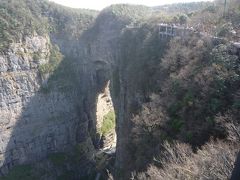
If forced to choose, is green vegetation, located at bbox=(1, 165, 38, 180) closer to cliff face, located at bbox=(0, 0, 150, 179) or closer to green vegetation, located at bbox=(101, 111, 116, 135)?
cliff face, located at bbox=(0, 0, 150, 179)

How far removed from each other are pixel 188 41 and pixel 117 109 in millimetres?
18909

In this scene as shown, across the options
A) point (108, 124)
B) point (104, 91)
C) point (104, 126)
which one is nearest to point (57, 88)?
point (104, 91)

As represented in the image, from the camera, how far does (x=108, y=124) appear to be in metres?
64.9

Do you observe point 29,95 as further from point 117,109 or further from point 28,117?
point 117,109

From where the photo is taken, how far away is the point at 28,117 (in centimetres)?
5312

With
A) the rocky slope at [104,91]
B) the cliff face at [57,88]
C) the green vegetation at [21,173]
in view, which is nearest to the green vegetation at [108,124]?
the rocky slope at [104,91]

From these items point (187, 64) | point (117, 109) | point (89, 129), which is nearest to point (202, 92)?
point (187, 64)

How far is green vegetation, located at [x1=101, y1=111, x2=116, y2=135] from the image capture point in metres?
63.8

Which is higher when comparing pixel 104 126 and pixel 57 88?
pixel 57 88

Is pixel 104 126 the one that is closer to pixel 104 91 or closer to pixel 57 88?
pixel 104 91

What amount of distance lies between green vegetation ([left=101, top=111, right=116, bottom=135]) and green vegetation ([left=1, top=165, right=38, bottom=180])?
1576 centimetres

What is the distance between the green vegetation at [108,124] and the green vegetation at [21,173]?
15.8m

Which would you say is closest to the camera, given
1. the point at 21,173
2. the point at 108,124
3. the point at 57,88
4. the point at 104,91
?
the point at 21,173

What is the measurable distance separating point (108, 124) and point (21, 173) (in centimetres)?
1903
